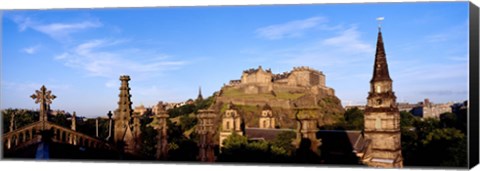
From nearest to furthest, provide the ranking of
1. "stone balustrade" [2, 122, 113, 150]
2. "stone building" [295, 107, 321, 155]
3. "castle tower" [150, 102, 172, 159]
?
"stone balustrade" [2, 122, 113, 150]
"stone building" [295, 107, 321, 155]
"castle tower" [150, 102, 172, 159]

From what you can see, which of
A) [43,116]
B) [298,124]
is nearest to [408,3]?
Answer: [298,124]

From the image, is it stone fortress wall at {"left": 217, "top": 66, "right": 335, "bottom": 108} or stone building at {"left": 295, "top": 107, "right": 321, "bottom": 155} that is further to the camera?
stone fortress wall at {"left": 217, "top": 66, "right": 335, "bottom": 108}

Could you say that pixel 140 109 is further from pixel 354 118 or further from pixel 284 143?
pixel 354 118

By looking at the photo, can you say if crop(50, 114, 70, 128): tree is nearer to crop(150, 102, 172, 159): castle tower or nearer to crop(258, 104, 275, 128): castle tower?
crop(150, 102, 172, 159): castle tower

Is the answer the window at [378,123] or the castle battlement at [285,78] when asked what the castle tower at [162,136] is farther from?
the window at [378,123]

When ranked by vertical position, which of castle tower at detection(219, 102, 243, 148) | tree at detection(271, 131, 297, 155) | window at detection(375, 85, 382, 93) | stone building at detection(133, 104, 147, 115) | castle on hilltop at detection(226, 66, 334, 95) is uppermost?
castle on hilltop at detection(226, 66, 334, 95)

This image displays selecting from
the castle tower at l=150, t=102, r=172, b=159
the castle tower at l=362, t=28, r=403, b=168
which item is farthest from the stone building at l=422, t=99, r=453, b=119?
the castle tower at l=150, t=102, r=172, b=159

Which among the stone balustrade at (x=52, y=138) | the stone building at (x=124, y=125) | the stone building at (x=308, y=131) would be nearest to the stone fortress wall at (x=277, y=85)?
the stone building at (x=308, y=131)
